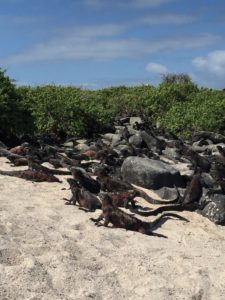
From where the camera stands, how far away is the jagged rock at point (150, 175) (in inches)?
401

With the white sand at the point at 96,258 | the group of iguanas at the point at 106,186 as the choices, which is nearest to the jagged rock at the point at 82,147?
the group of iguanas at the point at 106,186

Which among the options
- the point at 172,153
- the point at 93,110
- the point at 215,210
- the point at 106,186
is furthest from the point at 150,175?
the point at 93,110

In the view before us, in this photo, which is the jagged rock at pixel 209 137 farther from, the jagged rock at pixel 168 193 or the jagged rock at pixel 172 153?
the jagged rock at pixel 168 193

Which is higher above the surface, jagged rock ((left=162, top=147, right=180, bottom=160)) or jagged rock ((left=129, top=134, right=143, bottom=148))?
jagged rock ((left=129, top=134, right=143, bottom=148))

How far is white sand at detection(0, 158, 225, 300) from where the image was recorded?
5297mm

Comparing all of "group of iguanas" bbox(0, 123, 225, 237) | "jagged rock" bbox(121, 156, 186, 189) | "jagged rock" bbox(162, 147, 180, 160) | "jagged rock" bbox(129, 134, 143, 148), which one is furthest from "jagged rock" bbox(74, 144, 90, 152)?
"jagged rock" bbox(121, 156, 186, 189)

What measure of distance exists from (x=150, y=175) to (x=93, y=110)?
309 inches

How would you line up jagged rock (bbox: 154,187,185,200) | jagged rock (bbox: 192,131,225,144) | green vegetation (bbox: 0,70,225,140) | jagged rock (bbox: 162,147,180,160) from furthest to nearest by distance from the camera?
jagged rock (bbox: 192,131,225,144) < green vegetation (bbox: 0,70,225,140) < jagged rock (bbox: 162,147,180,160) < jagged rock (bbox: 154,187,185,200)

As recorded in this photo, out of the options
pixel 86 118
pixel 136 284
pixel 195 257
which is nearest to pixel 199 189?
pixel 195 257

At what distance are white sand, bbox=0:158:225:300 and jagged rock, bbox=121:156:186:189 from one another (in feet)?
7.05

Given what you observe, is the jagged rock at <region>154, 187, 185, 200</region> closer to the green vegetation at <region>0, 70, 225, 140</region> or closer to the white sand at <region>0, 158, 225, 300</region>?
the white sand at <region>0, 158, 225, 300</region>

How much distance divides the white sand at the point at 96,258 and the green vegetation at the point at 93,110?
21.4 ft

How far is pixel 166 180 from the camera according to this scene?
33.5 feet

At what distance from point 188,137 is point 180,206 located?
9922 mm
